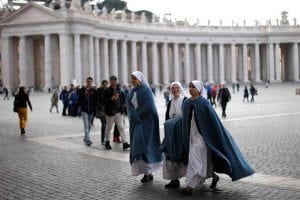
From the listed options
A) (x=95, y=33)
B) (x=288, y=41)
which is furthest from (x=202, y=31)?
(x=95, y=33)

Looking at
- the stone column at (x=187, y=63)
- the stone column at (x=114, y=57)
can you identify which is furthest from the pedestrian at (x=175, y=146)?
the stone column at (x=187, y=63)

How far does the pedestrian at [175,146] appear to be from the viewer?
A: 35.6 ft

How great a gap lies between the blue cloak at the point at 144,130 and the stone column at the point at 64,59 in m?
68.8

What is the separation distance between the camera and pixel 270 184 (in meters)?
11.1

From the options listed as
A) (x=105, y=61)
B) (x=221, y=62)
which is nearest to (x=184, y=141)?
(x=105, y=61)

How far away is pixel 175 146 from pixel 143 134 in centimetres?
122

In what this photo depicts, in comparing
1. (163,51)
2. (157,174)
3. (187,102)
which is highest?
(163,51)

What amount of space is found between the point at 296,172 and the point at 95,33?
74.9 metres

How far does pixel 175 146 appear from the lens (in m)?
10.9

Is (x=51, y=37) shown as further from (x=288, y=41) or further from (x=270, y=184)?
(x=270, y=184)

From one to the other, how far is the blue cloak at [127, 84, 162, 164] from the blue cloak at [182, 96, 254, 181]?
1864 millimetres

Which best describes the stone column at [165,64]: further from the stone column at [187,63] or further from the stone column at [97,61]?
the stone column at [97,61]

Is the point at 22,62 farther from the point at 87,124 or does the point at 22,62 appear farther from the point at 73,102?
the point at 87,124

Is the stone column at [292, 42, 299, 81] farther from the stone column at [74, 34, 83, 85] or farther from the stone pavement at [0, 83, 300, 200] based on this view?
the stone pavement at [0, 83, 300, 200]
